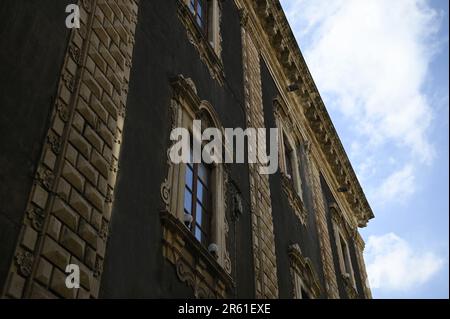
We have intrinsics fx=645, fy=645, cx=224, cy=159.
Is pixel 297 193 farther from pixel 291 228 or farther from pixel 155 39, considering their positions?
pixel 155 39

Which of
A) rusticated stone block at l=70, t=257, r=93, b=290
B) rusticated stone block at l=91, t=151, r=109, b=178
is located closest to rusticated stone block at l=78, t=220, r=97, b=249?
rusticated stone block at l=70, t=257, r=93, b=290

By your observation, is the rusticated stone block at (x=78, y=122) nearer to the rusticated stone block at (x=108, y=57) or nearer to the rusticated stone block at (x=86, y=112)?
the rusticated stone block at (x=86, y=112)

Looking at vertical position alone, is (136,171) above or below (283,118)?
below

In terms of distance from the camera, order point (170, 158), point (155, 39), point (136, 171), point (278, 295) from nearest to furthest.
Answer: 1. point (136, 171)
2. point (170, 158)
3. point (155, 39)
4. point (278, 295)

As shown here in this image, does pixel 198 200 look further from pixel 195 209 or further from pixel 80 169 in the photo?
pixel 80 169

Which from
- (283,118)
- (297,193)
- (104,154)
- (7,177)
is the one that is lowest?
(7,177)

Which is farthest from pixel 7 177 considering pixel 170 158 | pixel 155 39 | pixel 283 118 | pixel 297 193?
pixel 283 118

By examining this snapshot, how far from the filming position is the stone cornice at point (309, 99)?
58.3ft

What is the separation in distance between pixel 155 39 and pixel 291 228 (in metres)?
6.34

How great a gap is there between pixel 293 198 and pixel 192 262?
7.07m

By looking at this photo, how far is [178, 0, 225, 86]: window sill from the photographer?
438 inches

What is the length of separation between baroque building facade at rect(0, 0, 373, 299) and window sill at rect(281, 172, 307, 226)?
0.17ft

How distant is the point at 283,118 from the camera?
17.1 m

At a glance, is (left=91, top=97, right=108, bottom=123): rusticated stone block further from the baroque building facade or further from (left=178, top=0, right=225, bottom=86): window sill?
(left=178, top=0, right=225, bottom=86): window sill
